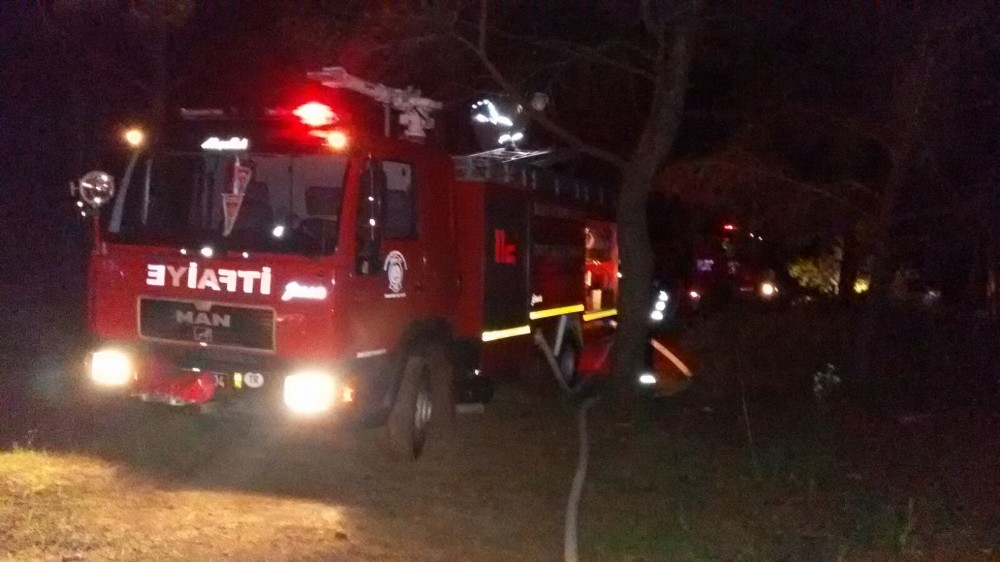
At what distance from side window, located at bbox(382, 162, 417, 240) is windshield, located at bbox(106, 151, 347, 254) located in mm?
627

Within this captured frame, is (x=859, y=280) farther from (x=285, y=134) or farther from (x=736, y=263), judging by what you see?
(x=285, y=134)

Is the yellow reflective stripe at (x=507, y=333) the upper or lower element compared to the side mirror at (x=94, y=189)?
lower

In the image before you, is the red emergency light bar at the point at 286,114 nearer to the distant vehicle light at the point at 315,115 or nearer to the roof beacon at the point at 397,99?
the distant vehicle light at the point at 315,115

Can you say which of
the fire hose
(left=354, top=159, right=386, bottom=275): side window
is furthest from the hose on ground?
(left=354, top=159, right=386, bottom=275): side window

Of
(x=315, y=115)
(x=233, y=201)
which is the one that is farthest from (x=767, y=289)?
(x=233, y=201)

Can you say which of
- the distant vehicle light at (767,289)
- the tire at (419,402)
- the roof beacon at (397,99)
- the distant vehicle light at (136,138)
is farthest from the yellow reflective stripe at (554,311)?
the distant vehicle light at (767,289)

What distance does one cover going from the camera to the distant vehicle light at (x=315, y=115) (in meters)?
9.16

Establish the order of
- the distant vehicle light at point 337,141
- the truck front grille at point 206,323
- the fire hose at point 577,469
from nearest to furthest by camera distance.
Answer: the fire hose at point 577,469
the truck front grille at point 206,323
the distant vehicle light at point 337,141

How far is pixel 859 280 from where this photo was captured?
2408 cm

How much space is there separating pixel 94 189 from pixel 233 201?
3.66 ft

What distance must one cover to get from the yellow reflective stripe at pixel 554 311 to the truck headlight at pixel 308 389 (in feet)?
15.3

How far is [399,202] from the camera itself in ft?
32.0

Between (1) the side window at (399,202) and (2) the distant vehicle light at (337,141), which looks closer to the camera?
(2) the distant vehicle light at (337,141)

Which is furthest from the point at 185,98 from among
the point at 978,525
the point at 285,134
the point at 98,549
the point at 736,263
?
the point at 736,263
